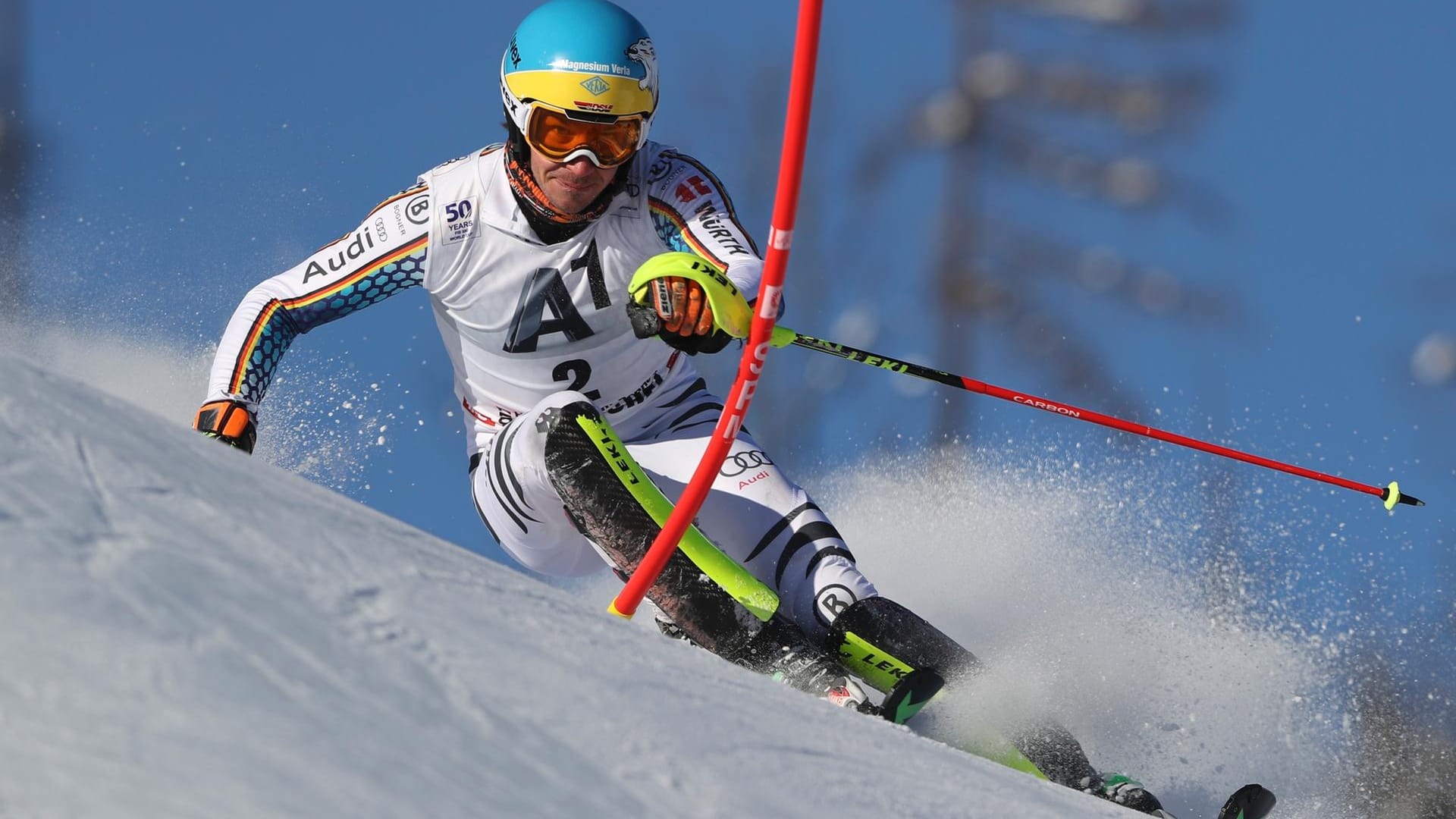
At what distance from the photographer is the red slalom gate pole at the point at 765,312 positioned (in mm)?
3180

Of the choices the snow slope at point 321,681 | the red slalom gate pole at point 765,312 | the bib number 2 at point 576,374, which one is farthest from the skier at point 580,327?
the snow slope at point 321,681

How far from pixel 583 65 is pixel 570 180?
0.99ft

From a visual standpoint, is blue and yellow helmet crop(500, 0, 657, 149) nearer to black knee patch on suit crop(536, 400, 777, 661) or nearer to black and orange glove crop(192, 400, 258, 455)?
black knee patch on suit crop(536, 400, 777, 661)

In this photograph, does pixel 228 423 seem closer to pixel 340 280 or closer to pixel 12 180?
pixel 340 280

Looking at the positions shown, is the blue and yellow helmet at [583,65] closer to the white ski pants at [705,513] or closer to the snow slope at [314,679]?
the white ski pants at [705,513]

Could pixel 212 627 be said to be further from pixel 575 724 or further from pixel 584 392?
pixel 584 392

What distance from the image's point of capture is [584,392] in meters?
4.44

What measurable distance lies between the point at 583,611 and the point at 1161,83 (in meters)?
15.8

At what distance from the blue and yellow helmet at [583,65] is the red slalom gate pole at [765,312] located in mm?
759

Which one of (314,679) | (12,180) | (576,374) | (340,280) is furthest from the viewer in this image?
(12,180)

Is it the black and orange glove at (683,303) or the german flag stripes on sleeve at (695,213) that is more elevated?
the german flag stripes on sleeve at (695,213)

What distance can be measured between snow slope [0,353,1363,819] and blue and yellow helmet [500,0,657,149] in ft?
5.08

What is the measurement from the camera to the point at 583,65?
399cm

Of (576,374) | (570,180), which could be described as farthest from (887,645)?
(570,180)
